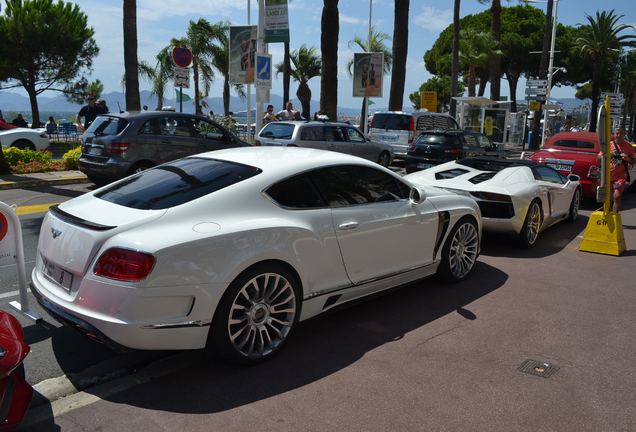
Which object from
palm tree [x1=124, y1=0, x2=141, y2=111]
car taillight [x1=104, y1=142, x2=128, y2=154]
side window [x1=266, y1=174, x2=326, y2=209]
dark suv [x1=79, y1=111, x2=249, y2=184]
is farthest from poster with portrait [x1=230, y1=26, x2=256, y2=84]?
side window [x1=266, y1=174, x2=326, y2=209]

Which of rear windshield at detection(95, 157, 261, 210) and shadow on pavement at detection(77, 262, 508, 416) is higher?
rear windshield at detection(95, 157, 261, 210)

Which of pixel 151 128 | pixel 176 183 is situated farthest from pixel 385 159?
pixel 176 183

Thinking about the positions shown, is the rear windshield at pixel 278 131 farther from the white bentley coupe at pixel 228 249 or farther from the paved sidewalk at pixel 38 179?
the white bentley coupe at pixel 228 249

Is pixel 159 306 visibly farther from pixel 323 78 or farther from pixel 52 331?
pixel 323 78

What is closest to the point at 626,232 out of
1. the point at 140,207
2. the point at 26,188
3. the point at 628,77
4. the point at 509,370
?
the point at 509,370

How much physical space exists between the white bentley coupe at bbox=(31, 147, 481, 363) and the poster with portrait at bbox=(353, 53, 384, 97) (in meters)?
17.5

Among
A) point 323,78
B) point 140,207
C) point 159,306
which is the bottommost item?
point 159,306

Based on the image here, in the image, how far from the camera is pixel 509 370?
396 centimetres

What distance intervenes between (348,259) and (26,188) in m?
9.80

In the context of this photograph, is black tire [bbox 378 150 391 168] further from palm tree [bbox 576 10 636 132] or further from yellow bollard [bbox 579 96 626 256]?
palm tree [bbox 576 10 636 132]

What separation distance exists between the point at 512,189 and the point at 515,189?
54 millimetres

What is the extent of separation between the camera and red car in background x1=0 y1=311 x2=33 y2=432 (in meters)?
2.71

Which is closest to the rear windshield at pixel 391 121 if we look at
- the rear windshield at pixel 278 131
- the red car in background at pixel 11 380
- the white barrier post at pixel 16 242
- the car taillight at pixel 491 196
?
the rear windshield at pixel 278 131

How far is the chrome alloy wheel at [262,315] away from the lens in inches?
148
